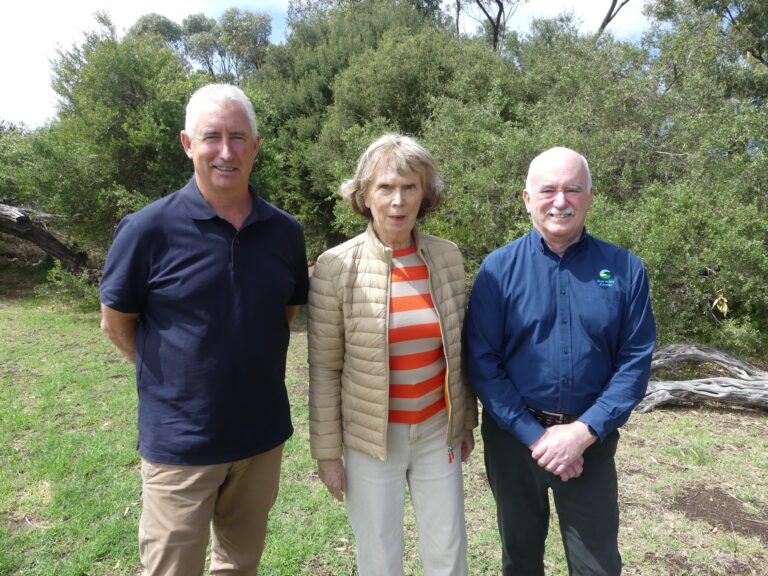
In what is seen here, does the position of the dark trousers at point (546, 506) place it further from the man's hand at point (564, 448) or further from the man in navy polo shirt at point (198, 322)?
the man in navy polo shirt at point (198, 322)

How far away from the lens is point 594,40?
10773 millimetres

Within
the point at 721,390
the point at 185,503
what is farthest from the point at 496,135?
the point at 185,503

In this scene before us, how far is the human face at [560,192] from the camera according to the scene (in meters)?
2.06

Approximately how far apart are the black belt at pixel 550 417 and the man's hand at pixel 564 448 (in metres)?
0.05

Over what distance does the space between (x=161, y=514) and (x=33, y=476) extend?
112 inches

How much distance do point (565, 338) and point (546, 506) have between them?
0.78 meters

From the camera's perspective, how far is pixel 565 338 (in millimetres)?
2072

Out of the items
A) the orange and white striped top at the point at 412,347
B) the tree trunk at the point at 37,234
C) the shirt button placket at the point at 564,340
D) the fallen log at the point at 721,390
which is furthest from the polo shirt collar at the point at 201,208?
the tree trunk at the point at 37,234

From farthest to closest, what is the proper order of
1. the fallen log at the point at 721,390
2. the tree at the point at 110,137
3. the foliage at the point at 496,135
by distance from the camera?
1. the tree at the point at 110,137
2. the foliage at the point at 496,135
3. the fallen log at the point at 721,390

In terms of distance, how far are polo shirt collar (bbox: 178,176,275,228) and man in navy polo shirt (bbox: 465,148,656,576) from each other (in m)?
0.94

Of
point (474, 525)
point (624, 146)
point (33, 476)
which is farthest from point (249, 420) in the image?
point (624, 146)

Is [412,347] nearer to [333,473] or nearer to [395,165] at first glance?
[333,473]

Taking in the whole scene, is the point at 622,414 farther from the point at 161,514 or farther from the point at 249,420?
the point at 161,514

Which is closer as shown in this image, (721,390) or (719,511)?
(719,511)
